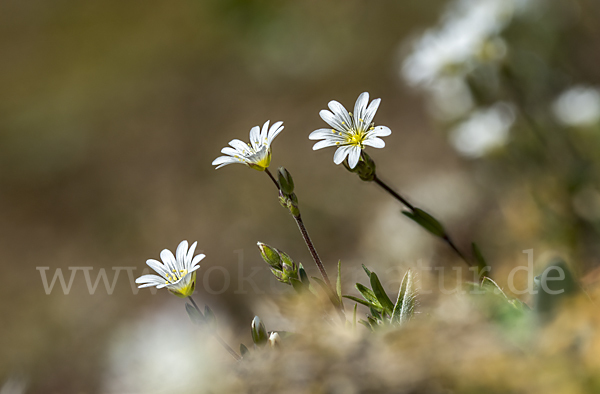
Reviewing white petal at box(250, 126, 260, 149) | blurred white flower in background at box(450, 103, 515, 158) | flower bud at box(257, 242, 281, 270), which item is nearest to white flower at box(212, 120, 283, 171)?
white petal at box(250, 126, 260, 149)

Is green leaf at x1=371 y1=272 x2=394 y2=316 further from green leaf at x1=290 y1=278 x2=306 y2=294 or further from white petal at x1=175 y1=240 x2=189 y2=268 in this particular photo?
white petal at x1=175 y1=240 x2=189 y2=268

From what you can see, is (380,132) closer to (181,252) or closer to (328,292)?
(328,292)

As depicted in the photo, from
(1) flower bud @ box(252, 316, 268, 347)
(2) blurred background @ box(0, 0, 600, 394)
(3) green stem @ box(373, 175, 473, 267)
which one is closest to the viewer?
(1) flower bud @ box(252, 316, 268, 347)

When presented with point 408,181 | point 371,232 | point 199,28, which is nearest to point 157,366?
point 371,232

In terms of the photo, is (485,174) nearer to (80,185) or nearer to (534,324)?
(534,324)

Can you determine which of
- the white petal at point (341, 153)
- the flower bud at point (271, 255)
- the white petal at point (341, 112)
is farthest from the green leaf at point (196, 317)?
the white petal at point (341, 112)

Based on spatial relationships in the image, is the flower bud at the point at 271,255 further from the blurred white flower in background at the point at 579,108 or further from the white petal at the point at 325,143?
the blurred white flower in background at the point at 579,108

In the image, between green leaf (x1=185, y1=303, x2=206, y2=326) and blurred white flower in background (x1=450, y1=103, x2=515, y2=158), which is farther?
blurred white flower in background (x1=450, y1=103, x2=515, y2=158)
